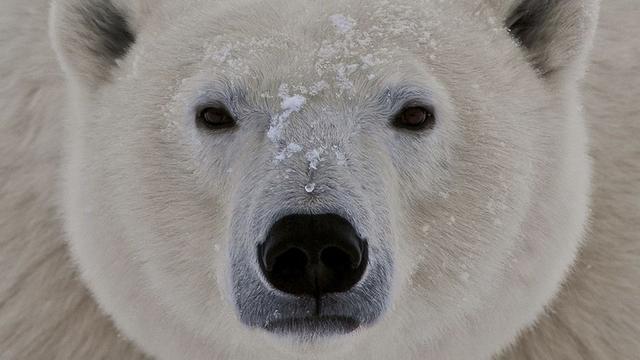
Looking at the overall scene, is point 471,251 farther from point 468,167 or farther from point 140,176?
point 140,176

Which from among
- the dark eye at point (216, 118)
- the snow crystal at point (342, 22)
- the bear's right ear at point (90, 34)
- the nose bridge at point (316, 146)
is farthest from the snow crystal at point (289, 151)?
the bear's right ear at point (90, 34)

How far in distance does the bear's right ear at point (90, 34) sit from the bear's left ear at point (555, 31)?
1159 mm

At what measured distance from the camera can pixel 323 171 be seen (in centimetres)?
253

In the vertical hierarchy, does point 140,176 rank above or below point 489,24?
below

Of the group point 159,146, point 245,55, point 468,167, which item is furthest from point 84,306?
point 468,167

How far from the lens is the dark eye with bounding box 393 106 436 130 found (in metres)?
2.81

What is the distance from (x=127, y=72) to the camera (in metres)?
3.09

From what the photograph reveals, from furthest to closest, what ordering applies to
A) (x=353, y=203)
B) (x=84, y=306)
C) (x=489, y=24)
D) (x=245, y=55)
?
(x=84, y=306)
(x=489, y=24)
(x=245, y=55)
(x=353, y=203)

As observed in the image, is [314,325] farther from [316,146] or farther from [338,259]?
[316,146]

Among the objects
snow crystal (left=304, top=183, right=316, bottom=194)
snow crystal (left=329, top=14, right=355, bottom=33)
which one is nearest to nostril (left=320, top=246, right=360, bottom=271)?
snow crystal (left=304, top=183, right=316, bottom=194)

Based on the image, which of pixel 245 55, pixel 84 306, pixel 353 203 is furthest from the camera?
pixel 84 306

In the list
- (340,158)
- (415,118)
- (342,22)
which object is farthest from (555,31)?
(340,158)

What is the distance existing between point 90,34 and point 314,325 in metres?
1.17

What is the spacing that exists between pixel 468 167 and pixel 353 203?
19.9 inches
